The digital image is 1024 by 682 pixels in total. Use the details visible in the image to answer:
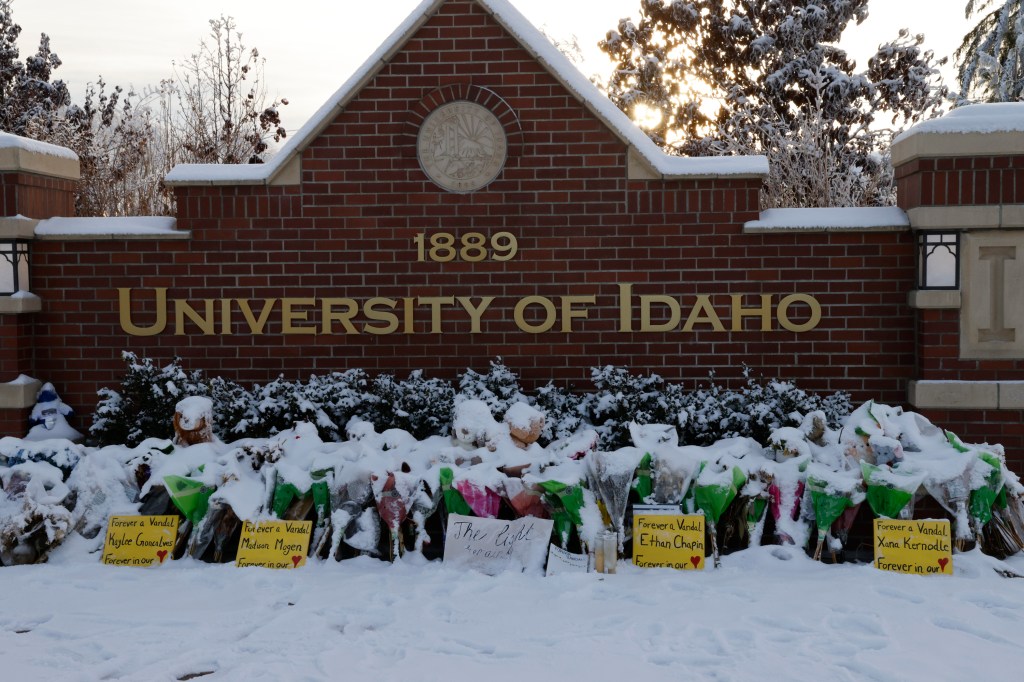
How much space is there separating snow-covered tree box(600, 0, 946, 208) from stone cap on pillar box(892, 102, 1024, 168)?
11725 millimetres

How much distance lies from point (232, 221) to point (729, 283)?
3.56 metres

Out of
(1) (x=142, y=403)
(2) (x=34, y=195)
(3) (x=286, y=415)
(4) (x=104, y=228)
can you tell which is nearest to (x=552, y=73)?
(3) (x=286, y=415)

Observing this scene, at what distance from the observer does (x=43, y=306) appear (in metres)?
7.13

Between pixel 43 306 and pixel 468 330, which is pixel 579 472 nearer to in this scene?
pixel 468 330

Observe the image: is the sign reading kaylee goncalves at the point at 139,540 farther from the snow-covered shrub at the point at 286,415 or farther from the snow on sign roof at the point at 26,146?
the snow on sign roof at the point at 26,146

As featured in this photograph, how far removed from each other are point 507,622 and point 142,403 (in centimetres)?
347

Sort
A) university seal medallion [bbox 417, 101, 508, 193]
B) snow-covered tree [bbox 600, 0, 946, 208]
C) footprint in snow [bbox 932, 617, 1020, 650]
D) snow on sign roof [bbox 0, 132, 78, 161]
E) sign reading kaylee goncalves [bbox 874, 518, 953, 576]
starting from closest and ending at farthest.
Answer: footprint in snow [bbox 932, 617, 1020, 650] → sign reading kaylee goncalves [bbox 874, 518, 953, 576] → snow on sign roof [bbox 0, 132, 78, 161] → university seal medallion [bbox 417, 101, 508, 193] → snow-covered tree [bbox 600, 0, 946, 208]

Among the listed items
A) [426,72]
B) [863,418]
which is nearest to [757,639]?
[863,418]

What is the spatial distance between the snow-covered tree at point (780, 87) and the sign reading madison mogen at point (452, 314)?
39.1 ft

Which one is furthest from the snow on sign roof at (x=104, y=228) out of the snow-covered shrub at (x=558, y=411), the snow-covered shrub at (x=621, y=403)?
the snow-covered shrub at (x=621, y=403)

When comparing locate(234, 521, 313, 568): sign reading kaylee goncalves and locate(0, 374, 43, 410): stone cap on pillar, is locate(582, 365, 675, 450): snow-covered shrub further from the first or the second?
locate(0, 374, 43, 410): stone cap on pillar

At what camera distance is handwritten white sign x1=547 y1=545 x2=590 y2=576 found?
5.21 m

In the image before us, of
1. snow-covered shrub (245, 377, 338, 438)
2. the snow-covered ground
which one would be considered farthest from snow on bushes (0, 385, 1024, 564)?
snow-covered shrub (245, 377, 338, 438)

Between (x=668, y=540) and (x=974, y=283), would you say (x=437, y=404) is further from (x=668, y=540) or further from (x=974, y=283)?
(x=974, y=283)
